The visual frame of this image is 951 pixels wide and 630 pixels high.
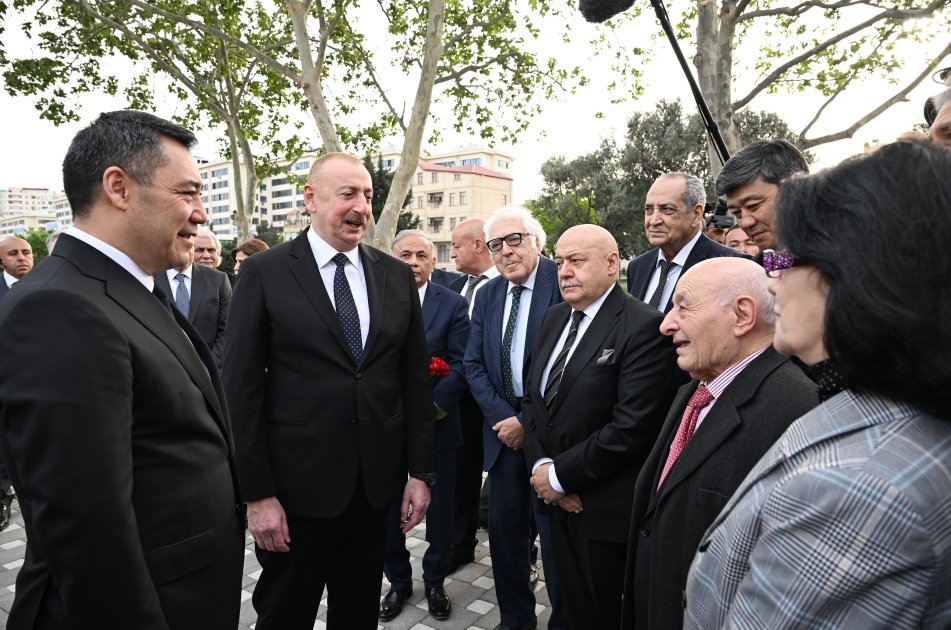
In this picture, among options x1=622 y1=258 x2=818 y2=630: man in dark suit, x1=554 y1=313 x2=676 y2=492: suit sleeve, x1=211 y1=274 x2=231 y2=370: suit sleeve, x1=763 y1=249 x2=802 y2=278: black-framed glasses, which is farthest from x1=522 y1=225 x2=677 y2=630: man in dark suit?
x1=211 y1=274 x2=231 y2=370: suit sleeve

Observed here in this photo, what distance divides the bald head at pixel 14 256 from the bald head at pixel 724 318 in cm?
742

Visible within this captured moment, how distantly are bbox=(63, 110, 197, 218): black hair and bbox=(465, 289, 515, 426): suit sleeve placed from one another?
2.40 m

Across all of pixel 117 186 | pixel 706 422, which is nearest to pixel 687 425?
pixel 706 422

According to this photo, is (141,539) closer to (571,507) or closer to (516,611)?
(571,507)

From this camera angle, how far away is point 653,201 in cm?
370

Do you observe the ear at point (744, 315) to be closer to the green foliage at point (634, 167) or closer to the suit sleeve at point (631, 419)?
the suit sleeve at point (631, 419)

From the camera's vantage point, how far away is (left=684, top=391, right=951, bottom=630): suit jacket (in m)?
0.88

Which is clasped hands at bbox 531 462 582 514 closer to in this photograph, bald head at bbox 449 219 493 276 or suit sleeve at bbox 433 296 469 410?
suit sleeve at bbox 433 296 469 410

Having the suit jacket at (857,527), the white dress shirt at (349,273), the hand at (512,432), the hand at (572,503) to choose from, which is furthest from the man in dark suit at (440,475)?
the suit jacket at (857,527)

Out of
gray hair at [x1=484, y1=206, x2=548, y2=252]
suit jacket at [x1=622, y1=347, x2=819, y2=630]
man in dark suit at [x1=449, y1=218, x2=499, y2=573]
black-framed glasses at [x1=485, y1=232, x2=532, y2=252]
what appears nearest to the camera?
suit jacket at [x1=622, y1=347, x2=819, y2=630]

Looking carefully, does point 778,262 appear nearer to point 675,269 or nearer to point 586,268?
point 586,268

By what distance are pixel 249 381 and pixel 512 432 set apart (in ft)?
4.92

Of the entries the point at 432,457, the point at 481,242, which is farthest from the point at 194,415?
the point at 481,242

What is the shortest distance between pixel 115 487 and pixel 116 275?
0.62 m
